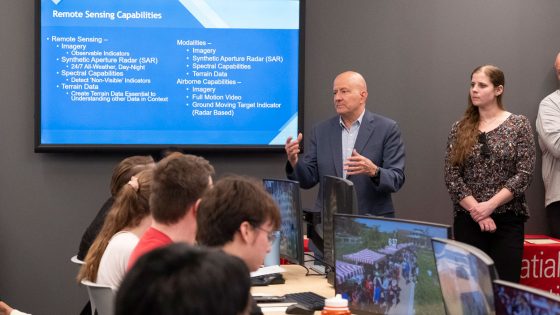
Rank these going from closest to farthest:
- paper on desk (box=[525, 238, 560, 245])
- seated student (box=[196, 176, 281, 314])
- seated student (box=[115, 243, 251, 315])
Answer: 1. seated student (box=[115, 243, 251, 315])
2. seated student (box=[196, 176, 281, 314])
3. paper on desk (box=[525, 238, 560, 245])

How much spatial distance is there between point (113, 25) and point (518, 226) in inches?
110

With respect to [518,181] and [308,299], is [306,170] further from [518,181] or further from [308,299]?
[308,299]

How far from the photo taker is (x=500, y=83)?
16.6 feet

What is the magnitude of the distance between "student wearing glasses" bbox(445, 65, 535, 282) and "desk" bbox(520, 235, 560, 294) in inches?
18.8

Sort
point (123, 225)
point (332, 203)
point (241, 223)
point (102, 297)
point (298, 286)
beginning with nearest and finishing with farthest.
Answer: point (241, 223)
point (102, 297)
point (123, 225)
point (332, 203)
point (298, 286)

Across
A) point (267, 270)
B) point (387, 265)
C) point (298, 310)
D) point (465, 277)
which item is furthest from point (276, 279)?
point (465, 277)

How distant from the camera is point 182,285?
1.09m

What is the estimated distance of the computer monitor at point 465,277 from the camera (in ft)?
6.05

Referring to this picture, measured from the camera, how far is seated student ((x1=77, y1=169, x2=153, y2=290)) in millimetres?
3084

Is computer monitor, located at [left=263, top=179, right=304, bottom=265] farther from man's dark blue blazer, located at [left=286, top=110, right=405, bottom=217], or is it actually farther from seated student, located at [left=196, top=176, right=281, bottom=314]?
seated student, located at [left=196, top=176, right=281, bottom=314]

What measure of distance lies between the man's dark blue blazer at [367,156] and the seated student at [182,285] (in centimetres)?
362

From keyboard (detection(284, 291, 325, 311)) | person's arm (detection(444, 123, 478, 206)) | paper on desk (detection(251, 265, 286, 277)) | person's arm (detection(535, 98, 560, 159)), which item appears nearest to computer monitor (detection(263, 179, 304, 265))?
paper on desk (detection(251, 265, 286, 277))

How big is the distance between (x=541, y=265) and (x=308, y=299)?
2573mm

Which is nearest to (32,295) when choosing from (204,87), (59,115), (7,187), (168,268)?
(7,187)
